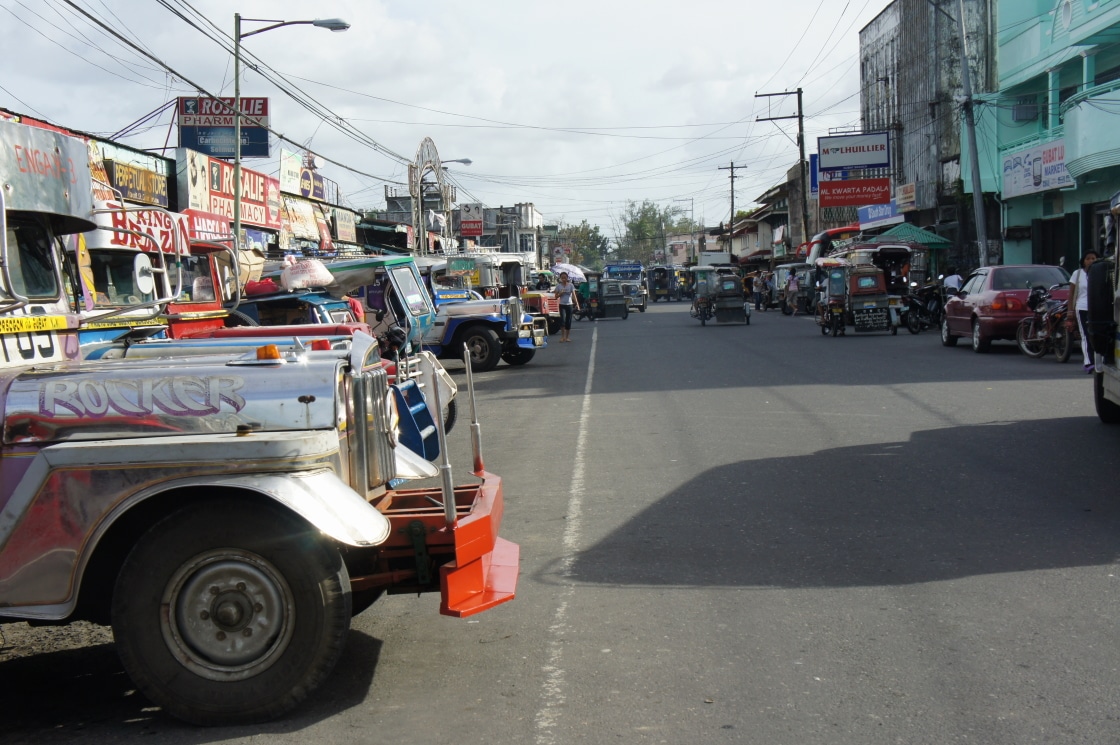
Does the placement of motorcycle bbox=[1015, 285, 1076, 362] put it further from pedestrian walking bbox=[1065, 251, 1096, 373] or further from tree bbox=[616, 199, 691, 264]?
tree bbox=[616, 199, 691, 264]

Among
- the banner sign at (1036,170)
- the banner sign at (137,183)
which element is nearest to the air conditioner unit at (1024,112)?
the banner sign at (1036,170)

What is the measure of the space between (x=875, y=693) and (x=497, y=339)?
16860mm

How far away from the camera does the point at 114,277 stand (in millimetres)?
7773

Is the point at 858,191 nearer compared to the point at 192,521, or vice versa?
the point at 192,521

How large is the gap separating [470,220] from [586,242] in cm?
8283

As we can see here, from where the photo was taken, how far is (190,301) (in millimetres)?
11586

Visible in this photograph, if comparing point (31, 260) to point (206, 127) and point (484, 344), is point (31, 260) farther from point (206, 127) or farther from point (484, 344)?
point (206, 127)

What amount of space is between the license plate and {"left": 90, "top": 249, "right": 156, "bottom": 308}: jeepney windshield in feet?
8.33

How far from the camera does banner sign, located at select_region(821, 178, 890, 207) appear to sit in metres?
48.2

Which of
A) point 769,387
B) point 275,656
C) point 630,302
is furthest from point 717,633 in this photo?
point 630,302

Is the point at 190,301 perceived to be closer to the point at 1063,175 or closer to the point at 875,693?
the point at 875,693

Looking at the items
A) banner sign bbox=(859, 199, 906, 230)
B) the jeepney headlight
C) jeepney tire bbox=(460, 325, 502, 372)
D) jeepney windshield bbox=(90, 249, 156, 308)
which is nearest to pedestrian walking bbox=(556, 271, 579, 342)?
jeepney tire bbox=(460, 325, 502, 372)

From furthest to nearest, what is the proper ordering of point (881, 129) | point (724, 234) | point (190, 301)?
point (724, 234), point (881, 129), point (190, 301)

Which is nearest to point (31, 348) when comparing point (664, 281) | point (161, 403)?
point (161, 403)
